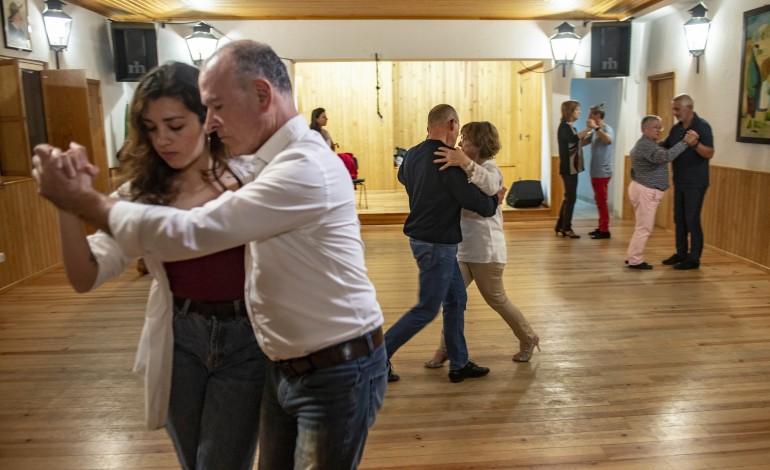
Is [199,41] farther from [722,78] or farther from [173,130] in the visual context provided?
[173,130]

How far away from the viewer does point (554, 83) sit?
9.19 metres

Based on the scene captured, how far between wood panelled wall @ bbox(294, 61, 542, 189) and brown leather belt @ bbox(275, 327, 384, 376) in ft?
35.9

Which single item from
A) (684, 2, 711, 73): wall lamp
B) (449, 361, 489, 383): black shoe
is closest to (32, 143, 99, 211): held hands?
(449, 361, 489, 383): black shoe

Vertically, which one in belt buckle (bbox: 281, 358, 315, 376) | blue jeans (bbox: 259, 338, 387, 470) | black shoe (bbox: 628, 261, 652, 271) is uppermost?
belt buckle (bbox: 281, 358, 315, 376)

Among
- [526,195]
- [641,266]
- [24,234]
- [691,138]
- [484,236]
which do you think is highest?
[691,138]

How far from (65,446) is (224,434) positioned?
1894 millimetres

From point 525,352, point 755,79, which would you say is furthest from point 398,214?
point 525,352

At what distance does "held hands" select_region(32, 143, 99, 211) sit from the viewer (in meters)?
1.13

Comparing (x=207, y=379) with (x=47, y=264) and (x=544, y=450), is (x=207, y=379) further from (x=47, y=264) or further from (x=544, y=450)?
(x=47, y=264)

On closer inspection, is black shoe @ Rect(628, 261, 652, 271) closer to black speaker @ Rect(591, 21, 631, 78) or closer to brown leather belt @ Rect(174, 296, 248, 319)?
black speaker @ Rect(591, 21, 631, 78)

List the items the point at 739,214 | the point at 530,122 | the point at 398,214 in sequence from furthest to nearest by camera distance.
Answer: the point at 530,122
the point at 398,214
the point at 739,214

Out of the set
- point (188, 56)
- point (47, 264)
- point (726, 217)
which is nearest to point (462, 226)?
point (726, 217)

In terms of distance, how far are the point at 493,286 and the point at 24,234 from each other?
16.2 feet

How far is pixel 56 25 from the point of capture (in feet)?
22.2
